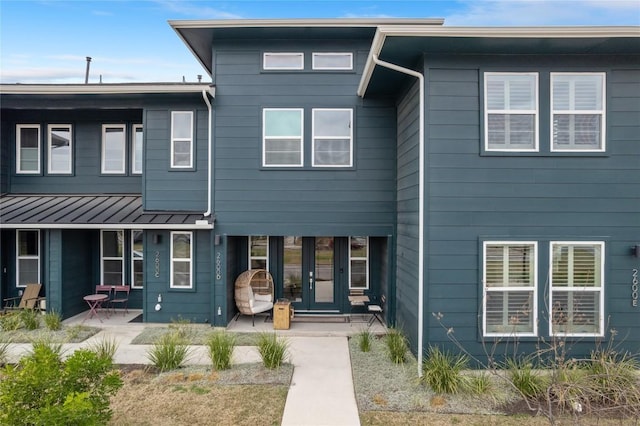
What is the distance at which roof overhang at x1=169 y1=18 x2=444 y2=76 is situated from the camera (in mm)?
6934

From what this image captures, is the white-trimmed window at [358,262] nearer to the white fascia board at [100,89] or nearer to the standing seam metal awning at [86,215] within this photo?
the standing seam metal awning at [86,215]

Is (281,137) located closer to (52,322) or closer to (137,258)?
(137,258)

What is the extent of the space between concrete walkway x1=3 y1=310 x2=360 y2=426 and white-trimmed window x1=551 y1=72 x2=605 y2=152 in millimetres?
4775

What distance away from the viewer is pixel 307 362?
5.69m

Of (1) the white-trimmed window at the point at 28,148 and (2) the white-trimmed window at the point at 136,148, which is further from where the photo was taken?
(1) the white-trimmed window at the point at 28,148

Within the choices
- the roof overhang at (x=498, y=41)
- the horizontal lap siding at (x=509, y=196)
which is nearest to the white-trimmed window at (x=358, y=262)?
the horizontal lap siding at (x=509, y=196)

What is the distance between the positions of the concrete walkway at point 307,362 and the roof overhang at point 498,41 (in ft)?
15.9

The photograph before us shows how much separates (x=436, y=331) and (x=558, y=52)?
4.60m

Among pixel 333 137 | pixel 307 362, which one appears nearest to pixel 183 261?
pixel 307 362

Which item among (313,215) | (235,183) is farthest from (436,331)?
(235,183)

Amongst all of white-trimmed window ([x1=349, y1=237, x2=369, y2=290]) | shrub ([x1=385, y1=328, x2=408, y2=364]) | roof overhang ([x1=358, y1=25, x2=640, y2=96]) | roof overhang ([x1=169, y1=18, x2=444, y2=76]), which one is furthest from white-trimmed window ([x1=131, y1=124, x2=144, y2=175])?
shrub ([x1=385, y1=328, x2=408, y2=364])

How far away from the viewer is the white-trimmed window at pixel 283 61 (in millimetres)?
7406

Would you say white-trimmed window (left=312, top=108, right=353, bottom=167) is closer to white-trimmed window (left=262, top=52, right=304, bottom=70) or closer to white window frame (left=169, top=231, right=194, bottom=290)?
white-trimmed window (left=262, top=52, right=304, bottom=70)

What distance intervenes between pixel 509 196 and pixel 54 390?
6.02 meters
